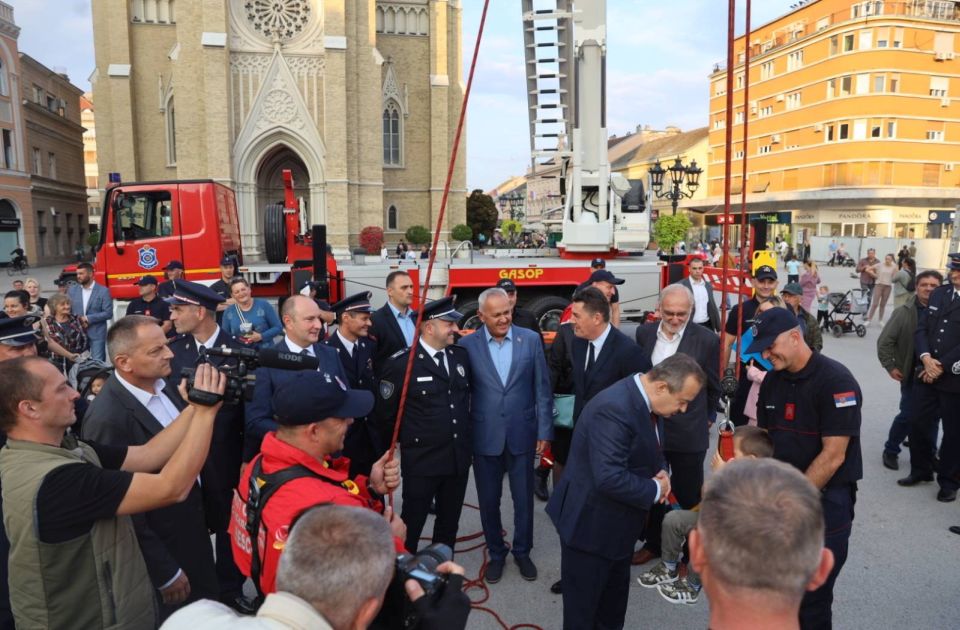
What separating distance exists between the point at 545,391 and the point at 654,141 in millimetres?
69772

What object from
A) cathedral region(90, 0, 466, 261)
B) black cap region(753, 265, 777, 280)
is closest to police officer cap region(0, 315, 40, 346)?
black cap region(753, 265, 777, 280)

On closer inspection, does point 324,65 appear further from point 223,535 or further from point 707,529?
point 707,529

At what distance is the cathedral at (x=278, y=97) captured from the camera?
86.8ft

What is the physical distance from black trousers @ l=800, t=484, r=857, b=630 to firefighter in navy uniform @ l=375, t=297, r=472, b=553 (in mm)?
1929

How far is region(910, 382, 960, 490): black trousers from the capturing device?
4895mm

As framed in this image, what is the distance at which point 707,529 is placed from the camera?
1412mm

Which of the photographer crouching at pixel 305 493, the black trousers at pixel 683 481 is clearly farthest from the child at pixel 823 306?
the photographer crouching at pixel 305 493

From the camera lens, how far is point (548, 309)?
9344 mm

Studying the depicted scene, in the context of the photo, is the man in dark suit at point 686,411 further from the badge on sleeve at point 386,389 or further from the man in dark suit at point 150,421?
the man in dark suit at point 150,421

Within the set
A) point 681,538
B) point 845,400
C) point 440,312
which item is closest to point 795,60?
point 440,312

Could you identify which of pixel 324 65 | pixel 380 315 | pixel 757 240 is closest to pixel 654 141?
pixel 324 65

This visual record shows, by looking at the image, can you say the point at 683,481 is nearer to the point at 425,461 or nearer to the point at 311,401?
the point at 425,461

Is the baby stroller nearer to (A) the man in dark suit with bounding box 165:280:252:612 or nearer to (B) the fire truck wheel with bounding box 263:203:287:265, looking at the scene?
(B) the fire truck wheel with bounding box 263:203:287:265

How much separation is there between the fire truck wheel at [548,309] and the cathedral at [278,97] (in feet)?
57.7
